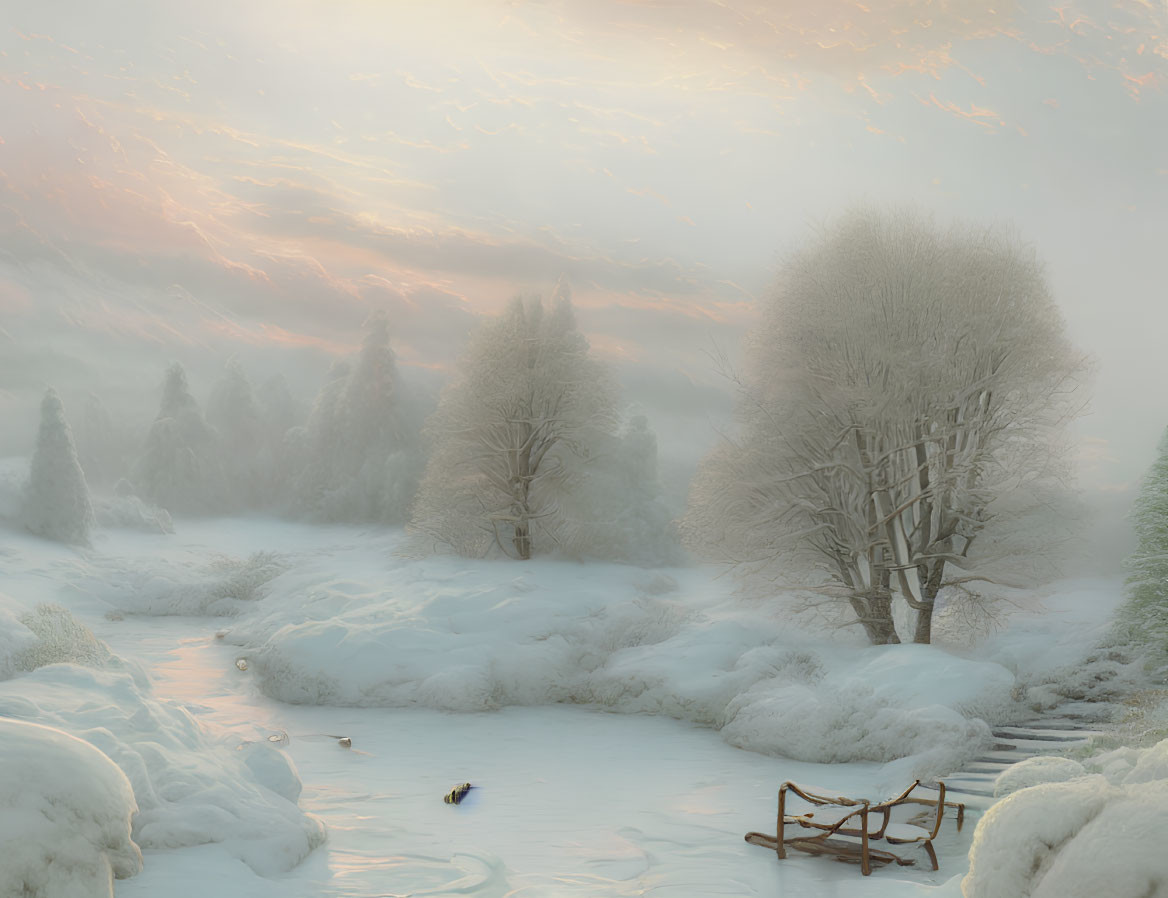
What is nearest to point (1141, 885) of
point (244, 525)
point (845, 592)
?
point (845, 592)

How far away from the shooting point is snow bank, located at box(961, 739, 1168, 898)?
188 inches

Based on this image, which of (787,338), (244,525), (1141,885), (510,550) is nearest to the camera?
(1141,885)

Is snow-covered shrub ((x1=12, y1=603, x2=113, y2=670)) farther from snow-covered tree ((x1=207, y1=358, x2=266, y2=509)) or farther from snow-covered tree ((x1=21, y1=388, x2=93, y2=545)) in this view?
snow-covered tree ((x1=207, y1=358, x2=266, y2=509))

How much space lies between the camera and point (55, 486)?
3017cm

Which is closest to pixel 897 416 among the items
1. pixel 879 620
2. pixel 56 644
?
pixel 879 620

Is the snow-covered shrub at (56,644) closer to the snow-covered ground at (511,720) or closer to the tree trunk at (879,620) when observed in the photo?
the snow-covered ground at (511,720)

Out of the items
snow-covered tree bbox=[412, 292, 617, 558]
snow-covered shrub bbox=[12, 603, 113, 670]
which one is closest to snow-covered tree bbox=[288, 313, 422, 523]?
snow-covered tree bbox=[412, 292, 617, 558]

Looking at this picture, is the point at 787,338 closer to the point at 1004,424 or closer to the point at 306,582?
the point at 1004,424

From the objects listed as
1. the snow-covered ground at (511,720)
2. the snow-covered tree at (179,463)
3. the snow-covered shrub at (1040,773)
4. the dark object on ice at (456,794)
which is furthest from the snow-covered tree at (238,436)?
the snow-covered shrub at (1040,773)

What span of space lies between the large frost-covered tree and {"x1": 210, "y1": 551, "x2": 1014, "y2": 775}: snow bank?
5.61ft

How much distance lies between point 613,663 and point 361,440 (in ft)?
79.8

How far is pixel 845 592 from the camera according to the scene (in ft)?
55.4

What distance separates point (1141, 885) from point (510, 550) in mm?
19608

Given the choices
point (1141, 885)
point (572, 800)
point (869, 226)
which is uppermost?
point (869, 226)
